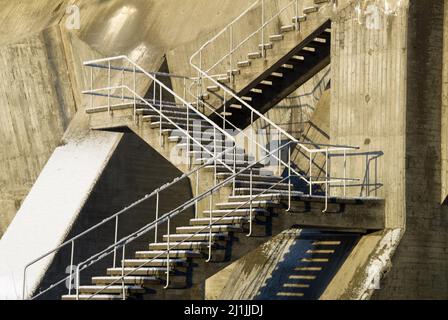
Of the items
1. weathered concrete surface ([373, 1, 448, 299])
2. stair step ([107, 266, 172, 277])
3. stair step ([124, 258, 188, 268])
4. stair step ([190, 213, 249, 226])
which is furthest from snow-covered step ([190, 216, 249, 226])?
weathered concrete surface ([373, 1, 448, 299])

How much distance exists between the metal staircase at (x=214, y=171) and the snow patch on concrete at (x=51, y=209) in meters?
0.97

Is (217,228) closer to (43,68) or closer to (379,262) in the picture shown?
(379,262)

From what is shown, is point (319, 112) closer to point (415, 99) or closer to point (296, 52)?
point (296, 52)

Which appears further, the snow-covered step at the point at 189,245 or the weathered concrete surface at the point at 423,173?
the weathered concrete surface at the point at 423,173

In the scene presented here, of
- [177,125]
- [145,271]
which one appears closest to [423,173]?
[177,125]

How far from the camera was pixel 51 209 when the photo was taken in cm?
3219

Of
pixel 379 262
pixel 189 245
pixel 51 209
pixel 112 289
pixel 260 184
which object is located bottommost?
pixel 112 289

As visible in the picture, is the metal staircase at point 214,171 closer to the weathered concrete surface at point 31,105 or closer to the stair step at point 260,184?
the stair step at point 260,184

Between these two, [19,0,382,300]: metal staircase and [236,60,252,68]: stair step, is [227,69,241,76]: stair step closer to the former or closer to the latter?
[19,0,382,300]: metal staircase

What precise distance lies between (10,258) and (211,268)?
339 inches

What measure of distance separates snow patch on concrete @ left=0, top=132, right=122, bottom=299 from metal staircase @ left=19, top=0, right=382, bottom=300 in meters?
0.97

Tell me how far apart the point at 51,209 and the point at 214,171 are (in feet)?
20.3

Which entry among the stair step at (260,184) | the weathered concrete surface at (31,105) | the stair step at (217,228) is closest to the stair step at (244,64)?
the stair step at (260,184)

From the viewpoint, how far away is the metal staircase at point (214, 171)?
2481cm
